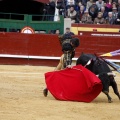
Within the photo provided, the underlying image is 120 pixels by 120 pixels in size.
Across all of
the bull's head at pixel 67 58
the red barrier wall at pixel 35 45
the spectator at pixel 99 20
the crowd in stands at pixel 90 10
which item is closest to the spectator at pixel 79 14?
the crowd in stands at pixel 90 10

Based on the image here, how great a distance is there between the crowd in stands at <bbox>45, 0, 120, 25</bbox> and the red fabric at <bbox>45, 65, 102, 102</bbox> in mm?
8031

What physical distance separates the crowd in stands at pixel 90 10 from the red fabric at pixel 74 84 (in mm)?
8031

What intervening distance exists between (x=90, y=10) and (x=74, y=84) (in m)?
8.44

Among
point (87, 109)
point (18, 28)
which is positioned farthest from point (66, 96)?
point (18, 28)

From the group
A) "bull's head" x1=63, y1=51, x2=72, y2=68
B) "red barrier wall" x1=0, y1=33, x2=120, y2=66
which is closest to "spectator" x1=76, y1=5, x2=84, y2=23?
"red barrier wall" x1=0, y1=33, x2=120, y2=66

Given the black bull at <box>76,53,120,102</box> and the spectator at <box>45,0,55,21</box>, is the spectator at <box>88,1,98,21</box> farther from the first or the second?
the black bull at <box>76,53,120,102</box>

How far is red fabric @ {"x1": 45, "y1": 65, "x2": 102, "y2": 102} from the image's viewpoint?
32.4 feet

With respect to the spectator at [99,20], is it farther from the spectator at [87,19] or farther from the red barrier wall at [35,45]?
the red barrier wall at [35,45]

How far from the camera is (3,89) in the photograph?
11.3 m

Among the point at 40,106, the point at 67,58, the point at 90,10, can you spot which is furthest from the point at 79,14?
the point at 40,106

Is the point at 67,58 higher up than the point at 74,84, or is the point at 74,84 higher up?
the point at 67,58

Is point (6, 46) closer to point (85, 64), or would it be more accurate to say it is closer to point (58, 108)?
point (85, 64)

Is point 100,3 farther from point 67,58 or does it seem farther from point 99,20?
point 67,58

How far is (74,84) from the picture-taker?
10109 millimetres
